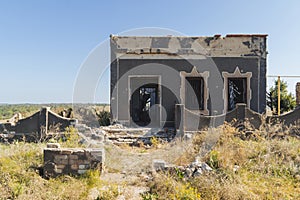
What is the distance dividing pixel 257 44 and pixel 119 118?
8011 millimetres

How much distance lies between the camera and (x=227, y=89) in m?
12.2

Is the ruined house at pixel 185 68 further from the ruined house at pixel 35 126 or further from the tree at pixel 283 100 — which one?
the tree at pixel 283 100

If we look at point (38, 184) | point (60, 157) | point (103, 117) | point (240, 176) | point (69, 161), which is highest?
point (103, 117)

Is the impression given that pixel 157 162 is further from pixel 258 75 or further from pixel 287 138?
pixel 258 75

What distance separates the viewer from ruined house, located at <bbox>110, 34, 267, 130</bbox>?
465 inches

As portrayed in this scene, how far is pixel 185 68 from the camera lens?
39.4ft

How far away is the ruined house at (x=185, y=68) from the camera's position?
1180 centimetres

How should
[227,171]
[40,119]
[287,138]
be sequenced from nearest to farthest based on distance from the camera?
[227,171], [287,138], [40,119]

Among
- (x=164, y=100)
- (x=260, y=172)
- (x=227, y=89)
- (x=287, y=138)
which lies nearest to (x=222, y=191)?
(x=260, y=172)

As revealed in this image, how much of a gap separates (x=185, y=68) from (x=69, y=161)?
794 centimetres

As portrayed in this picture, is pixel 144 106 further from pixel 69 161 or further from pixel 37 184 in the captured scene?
pixel 37 184

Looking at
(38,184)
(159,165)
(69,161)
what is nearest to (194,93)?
(159,165)

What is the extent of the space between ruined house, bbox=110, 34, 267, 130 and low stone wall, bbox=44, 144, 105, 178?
584 centimetres

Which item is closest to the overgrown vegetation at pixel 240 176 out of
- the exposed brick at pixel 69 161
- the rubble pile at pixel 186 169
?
the rubble pile at pixel 186 169
